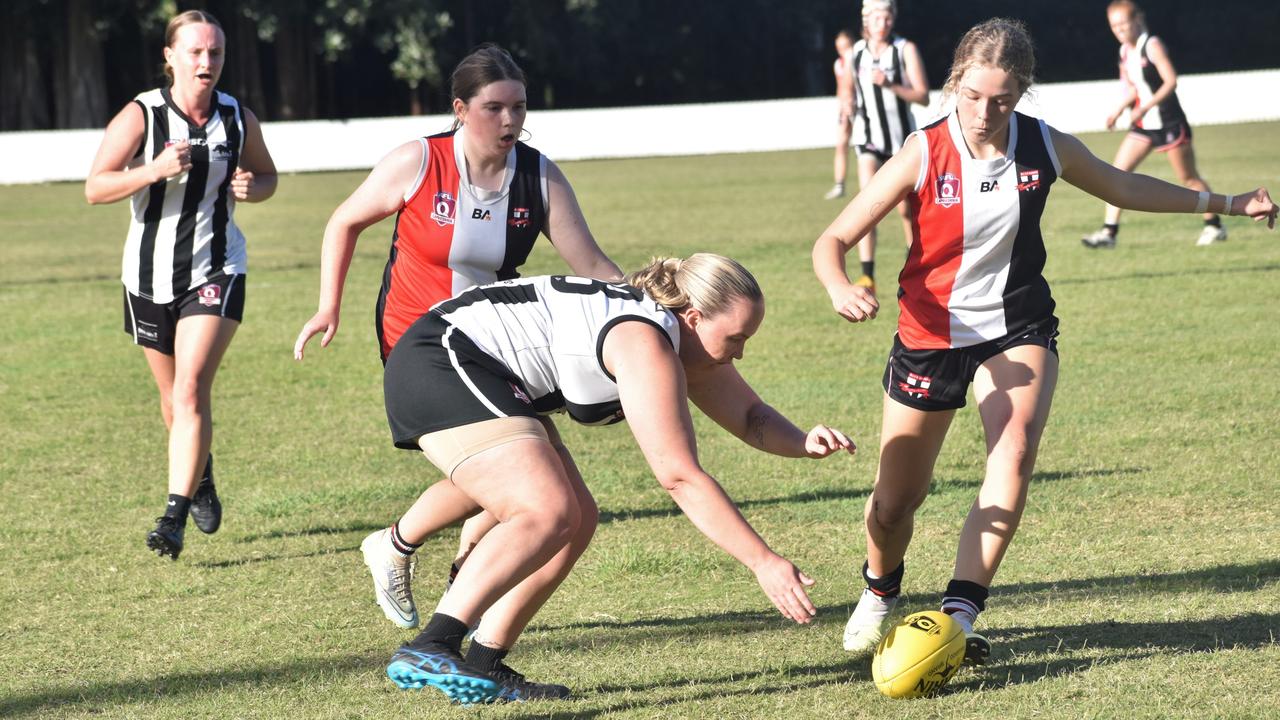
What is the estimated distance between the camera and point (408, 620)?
4.93m

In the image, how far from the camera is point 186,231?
611 cm

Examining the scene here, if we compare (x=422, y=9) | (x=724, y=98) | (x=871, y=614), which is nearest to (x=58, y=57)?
(x=422, y=9)

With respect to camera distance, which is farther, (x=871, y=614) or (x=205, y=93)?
(x=205, y=93)

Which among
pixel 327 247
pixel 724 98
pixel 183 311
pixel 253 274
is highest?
pixel 327 247

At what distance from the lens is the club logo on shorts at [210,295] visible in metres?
6.04

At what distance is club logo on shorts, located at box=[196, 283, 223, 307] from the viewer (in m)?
6.04

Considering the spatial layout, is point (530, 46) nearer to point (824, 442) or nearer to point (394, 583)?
point (394, 583)

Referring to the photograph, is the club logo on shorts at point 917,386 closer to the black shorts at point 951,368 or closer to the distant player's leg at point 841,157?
the black shorts at point 951,368

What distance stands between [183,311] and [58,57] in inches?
1439

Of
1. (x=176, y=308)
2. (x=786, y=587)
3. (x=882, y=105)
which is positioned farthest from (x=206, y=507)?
(x=882, y=105)

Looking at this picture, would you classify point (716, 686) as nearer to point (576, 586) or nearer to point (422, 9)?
point (576, 586)

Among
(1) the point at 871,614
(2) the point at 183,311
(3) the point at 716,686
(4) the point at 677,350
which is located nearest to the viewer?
(4) the point at 677,350

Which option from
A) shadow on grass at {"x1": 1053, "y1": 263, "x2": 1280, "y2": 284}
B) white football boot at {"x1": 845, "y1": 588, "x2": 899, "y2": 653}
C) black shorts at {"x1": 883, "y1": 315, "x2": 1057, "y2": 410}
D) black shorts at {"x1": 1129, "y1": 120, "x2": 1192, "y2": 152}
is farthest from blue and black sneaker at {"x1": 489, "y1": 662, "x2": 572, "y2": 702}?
black shorts at {"x1": 1129, "y1": 120, "x2": 1192, "y2": 152}

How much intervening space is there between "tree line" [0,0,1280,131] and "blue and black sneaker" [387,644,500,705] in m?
35.0
